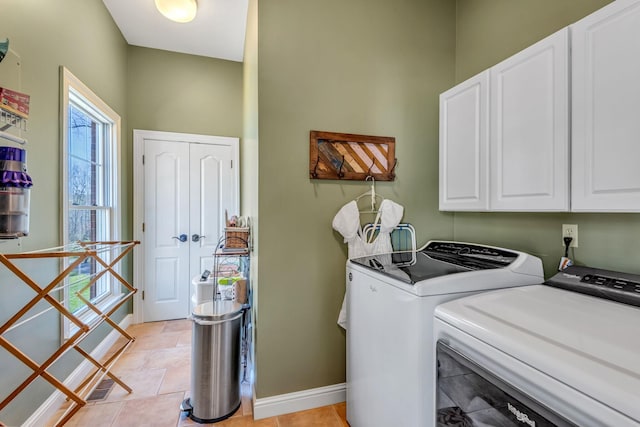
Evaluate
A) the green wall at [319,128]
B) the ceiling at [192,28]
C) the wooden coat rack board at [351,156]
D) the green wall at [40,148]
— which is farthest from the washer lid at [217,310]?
the ceiling at [192,28]

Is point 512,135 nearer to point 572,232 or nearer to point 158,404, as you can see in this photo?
point 572,232

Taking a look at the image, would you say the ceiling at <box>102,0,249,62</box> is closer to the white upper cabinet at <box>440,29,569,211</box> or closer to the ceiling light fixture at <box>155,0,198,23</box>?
the ceiling light fixture at <box>155,0,198,23</box>

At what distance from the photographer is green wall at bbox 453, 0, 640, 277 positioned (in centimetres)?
135

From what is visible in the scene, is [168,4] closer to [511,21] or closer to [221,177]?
[221,177]

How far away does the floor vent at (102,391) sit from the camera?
2006mm

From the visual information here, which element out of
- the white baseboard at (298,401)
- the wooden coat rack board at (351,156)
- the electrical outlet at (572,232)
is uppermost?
the wooden coat rack board at (351,156)

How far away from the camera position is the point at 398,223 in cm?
204

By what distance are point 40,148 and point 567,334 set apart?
102 inches

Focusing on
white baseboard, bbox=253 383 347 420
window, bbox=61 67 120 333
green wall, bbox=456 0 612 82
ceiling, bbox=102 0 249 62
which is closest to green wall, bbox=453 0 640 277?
green wall, bbox=456 0 612 82

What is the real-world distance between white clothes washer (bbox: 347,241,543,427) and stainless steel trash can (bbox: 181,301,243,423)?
747mm

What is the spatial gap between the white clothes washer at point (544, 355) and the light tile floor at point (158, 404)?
1.05m

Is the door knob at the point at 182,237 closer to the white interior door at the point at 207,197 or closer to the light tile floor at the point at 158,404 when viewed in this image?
the white interior door at the point at 207,197

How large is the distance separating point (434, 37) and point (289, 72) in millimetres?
1188

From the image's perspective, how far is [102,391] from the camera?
2078mm
